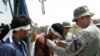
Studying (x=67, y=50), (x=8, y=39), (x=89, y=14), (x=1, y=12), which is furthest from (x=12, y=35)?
(x=1, y=12)

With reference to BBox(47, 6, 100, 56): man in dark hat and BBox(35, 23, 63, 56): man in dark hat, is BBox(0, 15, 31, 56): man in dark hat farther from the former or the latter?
BBox(35, 23, 63, 56): man in dark hat

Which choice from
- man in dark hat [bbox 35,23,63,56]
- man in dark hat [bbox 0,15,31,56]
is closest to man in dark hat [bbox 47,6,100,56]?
man in dark hat [bbox 35,23,63,56]

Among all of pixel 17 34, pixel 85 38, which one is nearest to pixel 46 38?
pixel 85 38

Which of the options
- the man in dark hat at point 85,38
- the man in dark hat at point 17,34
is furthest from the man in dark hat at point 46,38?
the man in dark hat at point 17,34

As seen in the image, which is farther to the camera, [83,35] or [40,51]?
[40,51]

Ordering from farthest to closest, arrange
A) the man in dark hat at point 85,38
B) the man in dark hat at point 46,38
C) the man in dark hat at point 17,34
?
the man in dark hat at point 46,38 < the man in dark hat at point 85,38 < the man in dark hat at point 17,34

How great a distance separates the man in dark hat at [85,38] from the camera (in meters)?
2.68

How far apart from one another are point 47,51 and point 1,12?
3.00 feet

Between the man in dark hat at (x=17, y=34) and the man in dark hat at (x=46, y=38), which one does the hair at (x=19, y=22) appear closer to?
the man in dark hat at (x=17, y=34)

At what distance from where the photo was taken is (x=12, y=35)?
7.91 ft

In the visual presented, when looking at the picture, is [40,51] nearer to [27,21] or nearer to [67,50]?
[67,50]

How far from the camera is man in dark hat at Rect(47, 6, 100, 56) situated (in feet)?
8.80

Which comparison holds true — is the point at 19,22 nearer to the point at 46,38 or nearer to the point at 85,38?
the point at 85,38


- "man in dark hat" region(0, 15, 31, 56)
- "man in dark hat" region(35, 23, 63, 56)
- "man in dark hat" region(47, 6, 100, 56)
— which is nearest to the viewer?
"man in dark hat" region(0, 15, 31, 56)
